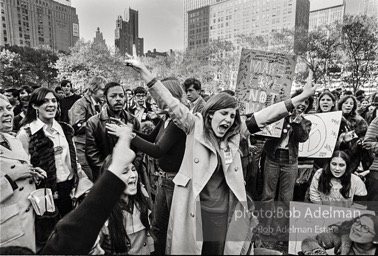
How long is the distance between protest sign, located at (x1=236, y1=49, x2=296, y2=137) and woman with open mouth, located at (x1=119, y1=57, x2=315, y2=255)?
4.74 ft

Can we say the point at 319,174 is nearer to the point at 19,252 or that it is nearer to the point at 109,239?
the point at 109,239

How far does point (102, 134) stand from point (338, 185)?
282 cm

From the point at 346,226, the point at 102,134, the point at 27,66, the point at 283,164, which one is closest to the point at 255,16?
the point at 27,66

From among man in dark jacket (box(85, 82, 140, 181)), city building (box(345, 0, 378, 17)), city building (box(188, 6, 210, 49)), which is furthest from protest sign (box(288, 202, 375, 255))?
city building (box(188, 6, 210, 49))

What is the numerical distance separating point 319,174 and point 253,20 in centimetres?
8721

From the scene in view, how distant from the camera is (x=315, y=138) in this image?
3.97 m

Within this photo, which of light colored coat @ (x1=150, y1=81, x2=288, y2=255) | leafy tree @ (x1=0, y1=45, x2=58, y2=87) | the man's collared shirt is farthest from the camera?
leafy tree @ (x1=0, y1=45, x2=58, y2=87)

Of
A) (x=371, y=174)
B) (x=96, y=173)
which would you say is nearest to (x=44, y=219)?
(x=96, y=173)

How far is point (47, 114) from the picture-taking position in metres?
2.85

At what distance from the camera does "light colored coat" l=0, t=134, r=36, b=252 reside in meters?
2.07

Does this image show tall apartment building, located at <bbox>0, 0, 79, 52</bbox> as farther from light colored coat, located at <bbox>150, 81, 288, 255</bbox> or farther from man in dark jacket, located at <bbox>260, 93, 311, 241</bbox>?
light colored coat, located at <bbox>150, 81, 288, 255</bbox>

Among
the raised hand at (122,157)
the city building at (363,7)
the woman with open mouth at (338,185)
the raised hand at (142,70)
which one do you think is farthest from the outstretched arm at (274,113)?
the city building at (363,7)

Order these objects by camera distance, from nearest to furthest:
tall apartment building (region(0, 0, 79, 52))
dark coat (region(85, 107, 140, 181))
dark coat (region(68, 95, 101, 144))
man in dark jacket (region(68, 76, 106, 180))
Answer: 1. dark coat (region(85, 107, 140, 181))
2. man in dark jacket (region(68, 76, 106, 180))
3. dark coat (region(68, 95, 101, 144))
4. tall apartment building (region(0, 0, 79, 52))

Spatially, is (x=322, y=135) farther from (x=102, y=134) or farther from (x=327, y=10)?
(x=327, y=10)
